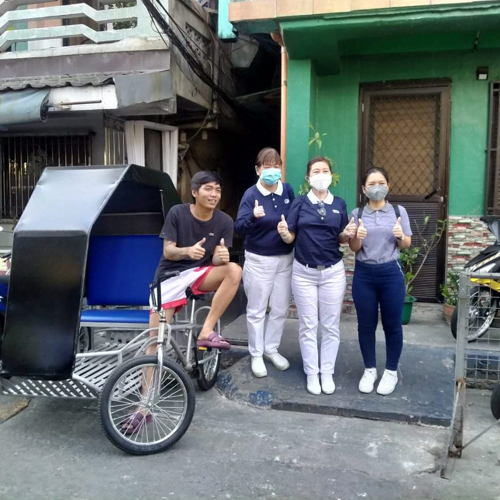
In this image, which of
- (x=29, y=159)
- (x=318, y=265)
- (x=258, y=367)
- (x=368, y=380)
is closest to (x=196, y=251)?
(x=318, y=265)

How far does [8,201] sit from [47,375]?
6.30m

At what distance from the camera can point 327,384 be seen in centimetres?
430

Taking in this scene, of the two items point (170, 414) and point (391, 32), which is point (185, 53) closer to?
point (391, 32)

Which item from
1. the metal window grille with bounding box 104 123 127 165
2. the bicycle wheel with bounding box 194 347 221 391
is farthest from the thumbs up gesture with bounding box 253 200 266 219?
the metal window grille with bounding box 104 123 127 165

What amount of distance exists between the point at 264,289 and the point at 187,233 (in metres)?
0.86

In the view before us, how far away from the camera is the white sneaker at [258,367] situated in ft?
15.0

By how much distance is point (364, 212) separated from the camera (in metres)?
4.25

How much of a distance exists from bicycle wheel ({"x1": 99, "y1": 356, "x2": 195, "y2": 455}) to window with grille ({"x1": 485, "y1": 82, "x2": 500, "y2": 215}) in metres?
4.51

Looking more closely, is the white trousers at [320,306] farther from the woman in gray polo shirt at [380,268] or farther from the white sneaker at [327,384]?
the woman in gray polo shirt at [380,268]

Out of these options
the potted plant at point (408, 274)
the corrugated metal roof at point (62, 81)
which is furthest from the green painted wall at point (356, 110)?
the corrugated metal roof at point (62, 81)

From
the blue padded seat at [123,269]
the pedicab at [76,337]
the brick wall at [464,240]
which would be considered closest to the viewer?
the pedicab at [76,337]

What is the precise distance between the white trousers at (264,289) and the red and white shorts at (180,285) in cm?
54

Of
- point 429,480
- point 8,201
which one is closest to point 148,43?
point 8,201

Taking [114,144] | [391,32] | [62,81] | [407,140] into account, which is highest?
[391,32]
